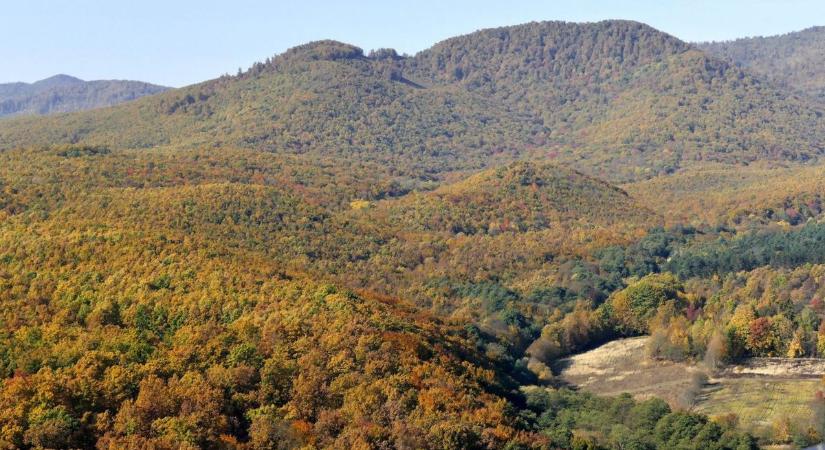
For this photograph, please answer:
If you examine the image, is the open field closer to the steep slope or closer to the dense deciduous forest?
the dense deciduous forest

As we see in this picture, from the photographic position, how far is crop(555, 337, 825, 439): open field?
6938 centimetres

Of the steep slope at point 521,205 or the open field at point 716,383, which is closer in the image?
the open field at point 716,383

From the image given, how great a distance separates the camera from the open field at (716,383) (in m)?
69.4

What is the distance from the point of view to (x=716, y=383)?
7869cm

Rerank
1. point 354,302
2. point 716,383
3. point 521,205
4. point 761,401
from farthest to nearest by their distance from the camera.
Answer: point 521,205
point 716,383
point 761,401
point 354,302

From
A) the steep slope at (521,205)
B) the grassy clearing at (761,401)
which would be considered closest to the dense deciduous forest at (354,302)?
the steep slope at (521,205)

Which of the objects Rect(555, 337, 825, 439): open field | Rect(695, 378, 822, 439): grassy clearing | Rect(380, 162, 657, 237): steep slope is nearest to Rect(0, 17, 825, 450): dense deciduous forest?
Rect(380, 162, 657, 237): steep slope

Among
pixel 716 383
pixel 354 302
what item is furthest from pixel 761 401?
pixel 354 302

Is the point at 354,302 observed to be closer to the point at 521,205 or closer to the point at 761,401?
the point at 761,401

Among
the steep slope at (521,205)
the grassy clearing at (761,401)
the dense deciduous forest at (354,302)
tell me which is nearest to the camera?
the dense deciduous forest at (354,302)

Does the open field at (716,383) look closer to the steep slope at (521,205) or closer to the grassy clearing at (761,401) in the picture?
the grassy clearing at (761,401)

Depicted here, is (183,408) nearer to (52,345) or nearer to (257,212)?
(52,345)

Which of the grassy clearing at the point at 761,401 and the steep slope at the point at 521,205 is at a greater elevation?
the steep slope at the point at 521,205

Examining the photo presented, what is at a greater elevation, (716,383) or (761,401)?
(761,401)
